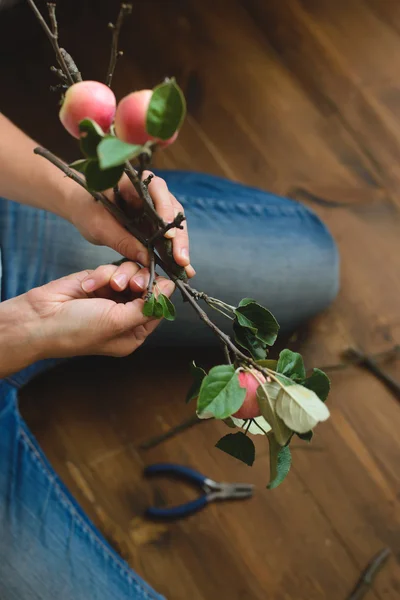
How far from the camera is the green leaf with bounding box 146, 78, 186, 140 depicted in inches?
12.8

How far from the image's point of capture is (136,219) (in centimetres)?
58

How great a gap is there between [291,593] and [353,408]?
1.17 ft

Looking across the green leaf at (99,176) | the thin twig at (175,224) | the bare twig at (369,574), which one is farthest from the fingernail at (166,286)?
the bare twig at (369,574)

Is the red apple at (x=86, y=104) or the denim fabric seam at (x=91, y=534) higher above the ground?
the red apple at (x=86, y=104)

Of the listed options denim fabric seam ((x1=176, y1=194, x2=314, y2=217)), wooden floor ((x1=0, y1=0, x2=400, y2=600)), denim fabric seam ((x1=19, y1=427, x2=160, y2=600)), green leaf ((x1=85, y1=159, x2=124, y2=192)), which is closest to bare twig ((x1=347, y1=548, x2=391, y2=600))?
wooden floor ((x1=0, y1=0, x2=400, y2=600))

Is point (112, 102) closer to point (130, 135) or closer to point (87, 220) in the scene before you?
point (130, 135)

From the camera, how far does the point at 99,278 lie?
0.57 m

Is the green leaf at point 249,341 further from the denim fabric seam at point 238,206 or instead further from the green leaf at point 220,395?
the denim fabric seam at point 238,206

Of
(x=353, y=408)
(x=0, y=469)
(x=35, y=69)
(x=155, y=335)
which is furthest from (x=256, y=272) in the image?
(x=35, y=69)

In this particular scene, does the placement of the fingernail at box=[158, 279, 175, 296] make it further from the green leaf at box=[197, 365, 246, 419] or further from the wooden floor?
the wooden floor

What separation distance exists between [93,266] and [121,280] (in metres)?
0.29

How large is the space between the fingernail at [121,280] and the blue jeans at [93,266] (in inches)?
11.3

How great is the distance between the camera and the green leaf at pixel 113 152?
11.7 inches

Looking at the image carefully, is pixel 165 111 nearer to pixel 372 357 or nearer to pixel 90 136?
pixel 90 136
